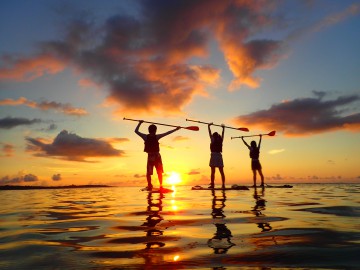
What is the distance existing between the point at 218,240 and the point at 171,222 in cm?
160

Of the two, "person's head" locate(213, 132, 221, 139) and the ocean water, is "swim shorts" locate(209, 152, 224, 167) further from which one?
the ocean water

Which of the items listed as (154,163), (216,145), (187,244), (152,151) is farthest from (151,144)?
(187,244)

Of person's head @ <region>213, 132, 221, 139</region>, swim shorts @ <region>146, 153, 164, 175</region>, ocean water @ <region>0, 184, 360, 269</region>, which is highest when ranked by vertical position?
person's head @ <region>213, 132, 221, 139</region>

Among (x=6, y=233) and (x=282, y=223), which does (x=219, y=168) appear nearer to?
(x=282, y=223)

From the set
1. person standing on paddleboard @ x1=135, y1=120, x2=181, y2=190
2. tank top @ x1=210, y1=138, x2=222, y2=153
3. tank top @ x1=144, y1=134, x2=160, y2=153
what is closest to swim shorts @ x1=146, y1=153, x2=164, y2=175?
person standing on paddleboard @ x1=135, y1=120, x2=181, y2=190

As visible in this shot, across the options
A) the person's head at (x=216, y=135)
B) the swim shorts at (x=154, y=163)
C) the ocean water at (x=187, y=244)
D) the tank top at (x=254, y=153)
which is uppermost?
the person's head at (x=216, y=135)

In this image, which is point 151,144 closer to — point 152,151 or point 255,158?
point 152,151

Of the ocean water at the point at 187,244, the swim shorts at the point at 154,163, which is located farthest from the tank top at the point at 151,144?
the ocean water at the point at 187,244

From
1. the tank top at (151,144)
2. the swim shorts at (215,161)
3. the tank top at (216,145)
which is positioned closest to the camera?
the tank top at (151,144)

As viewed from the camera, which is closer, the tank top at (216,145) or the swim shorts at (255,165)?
the tank top at (216,145)

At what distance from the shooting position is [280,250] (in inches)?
115

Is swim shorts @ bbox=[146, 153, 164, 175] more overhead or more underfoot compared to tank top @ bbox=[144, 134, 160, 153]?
more underfoot

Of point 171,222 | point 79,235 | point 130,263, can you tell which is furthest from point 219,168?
point 130,263

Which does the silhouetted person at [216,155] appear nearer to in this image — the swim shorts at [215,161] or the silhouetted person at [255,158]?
the swim shorts at [215,161]
